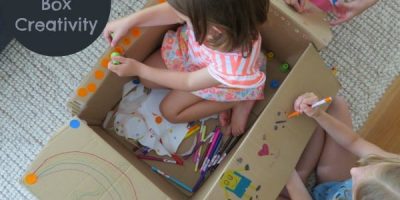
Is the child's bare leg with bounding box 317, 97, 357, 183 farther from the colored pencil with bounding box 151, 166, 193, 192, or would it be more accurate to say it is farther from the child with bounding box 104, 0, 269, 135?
the colored pencil with bounding box 151, 166, 193, 192

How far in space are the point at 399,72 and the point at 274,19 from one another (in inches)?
16.7

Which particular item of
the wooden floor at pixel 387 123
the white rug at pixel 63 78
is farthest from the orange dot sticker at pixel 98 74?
the wooden floor at pixel 387 123

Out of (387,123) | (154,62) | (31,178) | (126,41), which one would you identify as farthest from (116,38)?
(387,123)

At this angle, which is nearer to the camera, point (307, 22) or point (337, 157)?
point (307, 22)

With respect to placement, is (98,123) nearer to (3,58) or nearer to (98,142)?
(98,142)

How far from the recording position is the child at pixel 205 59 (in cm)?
61

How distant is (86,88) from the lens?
2.42 ft

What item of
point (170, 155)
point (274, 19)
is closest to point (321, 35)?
point (274, 19)

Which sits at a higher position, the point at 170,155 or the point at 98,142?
the point at 98,142

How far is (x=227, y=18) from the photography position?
1.97 ft

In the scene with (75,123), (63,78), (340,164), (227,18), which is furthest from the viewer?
(63,78)

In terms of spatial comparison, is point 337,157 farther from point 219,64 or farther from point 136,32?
point 136,32

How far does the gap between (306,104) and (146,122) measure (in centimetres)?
33

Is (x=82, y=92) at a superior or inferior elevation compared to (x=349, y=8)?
superior
